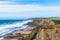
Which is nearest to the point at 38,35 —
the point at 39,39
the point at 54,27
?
the point at 39,39

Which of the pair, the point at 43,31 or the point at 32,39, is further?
the point at 32,39

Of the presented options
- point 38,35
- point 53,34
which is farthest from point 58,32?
point 38,35

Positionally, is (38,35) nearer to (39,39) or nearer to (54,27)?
(39,39)

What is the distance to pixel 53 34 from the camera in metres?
17.8

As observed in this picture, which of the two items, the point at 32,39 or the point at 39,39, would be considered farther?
the point at 32,39

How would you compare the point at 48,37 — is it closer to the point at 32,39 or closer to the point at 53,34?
the point at 53,34

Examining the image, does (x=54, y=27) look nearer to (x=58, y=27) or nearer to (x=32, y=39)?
(x=58, y=27)

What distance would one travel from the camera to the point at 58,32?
17703 millimetres

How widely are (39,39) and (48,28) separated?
1.32 metres

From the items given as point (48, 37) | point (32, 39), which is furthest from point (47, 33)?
point (32, 39)

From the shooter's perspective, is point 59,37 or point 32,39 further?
point 32,39

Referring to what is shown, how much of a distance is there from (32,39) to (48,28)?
5.93ft

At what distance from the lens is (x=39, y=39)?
57.5 ft

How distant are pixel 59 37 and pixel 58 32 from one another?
430 millimetres
